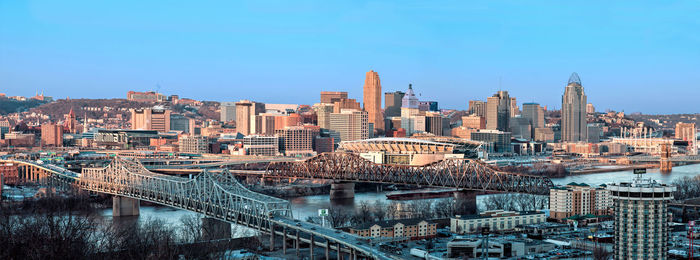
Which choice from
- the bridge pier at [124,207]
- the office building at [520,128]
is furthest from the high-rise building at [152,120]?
the bridge pier at [124,207]

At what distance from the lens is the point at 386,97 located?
516 feet

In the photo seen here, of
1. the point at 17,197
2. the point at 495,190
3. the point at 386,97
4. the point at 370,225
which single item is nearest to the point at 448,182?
the point at 495,190

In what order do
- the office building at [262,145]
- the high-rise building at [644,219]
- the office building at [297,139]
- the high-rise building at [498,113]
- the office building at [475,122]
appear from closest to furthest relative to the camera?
the high-rise building at [644,219] < the office building at [262,145] < the office building at [297,139] < the office building at [475,122] < the high-rise building at [498,113]

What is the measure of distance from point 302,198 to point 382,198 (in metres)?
4.62

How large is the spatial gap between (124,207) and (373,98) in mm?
94343

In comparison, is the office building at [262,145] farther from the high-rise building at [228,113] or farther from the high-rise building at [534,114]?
the high-rise building at [228,113]

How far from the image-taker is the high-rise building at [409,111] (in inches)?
5320

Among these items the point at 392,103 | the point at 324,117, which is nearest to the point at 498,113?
the point at 392,103

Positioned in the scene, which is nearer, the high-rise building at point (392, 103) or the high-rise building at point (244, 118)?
the high-rise building at point (244, 118)

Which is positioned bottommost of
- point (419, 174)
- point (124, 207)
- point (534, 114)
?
point (124, 207)

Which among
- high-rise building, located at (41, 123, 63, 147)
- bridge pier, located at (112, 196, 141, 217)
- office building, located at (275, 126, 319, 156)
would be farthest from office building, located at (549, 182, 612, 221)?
high-rise building, located at (41, 123, 63, 147)

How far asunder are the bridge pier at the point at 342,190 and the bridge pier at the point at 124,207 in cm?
1344

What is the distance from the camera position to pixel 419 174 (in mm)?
54969

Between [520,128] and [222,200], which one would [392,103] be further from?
[222,200]
